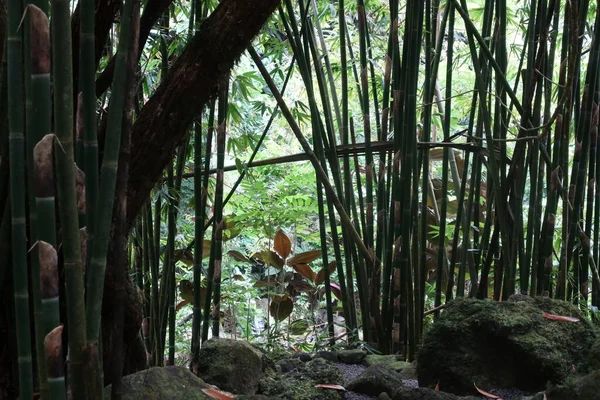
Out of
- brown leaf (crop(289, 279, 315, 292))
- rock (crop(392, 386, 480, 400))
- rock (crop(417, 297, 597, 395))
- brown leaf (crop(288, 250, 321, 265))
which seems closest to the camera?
rock (crop(392, 386, 480, 400))

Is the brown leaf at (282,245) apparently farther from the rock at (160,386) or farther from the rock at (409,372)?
the rock at (160,386)

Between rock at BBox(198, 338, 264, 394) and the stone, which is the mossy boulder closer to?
rock at BBox(198, 338, 264, 394)

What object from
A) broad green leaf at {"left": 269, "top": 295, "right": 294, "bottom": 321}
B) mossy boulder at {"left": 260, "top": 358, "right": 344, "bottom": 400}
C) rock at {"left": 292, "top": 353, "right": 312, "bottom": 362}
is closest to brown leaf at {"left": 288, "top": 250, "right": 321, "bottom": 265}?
broad green leaf at {"left": 269, "top": 295, "right": 294, "bottom": 321}

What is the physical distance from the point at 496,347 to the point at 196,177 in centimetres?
82

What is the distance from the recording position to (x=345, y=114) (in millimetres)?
2244

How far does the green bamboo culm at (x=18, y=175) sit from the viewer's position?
0.79 meters

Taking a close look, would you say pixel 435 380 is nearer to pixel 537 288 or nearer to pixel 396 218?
pixel 396 218

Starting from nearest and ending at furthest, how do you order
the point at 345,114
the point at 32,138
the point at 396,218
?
the point at 32,138 < the point at 396,218 < the point at 345,114

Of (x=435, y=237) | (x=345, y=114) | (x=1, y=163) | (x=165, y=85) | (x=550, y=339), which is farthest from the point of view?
(x=435, y=237)

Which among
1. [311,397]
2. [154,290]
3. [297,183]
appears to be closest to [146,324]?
[154,290]

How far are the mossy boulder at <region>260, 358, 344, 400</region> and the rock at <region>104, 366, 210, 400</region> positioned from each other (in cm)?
19

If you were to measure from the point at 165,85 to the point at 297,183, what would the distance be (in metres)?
2.41

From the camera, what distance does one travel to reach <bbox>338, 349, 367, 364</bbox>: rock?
6.07ft

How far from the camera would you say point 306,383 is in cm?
141
